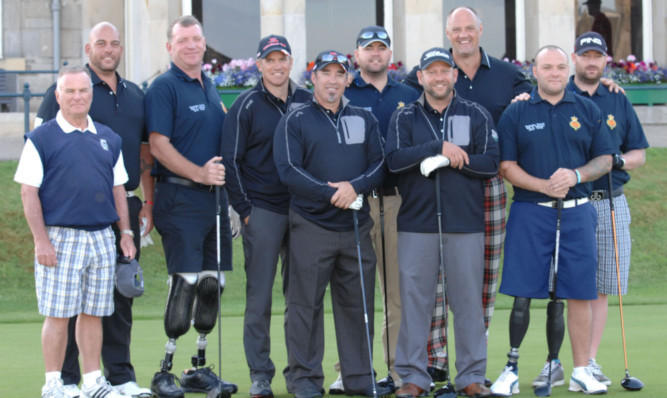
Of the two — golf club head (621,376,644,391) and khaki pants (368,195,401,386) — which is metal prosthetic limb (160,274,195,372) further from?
golf club head (621,376,644,391)

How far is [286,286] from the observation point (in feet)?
23.2

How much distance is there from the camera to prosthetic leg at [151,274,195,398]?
6.71m

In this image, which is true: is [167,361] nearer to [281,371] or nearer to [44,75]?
[281,371]

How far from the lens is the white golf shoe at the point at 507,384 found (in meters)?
6.49

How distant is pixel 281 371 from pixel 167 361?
1.10 m

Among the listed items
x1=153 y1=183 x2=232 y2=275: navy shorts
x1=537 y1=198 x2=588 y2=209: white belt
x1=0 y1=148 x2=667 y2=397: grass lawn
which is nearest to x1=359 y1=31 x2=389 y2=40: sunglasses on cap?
x1=153 y1=183 x2=232 y2=275: navy shorts

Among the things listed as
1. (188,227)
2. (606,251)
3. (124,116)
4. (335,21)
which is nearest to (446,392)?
(606,251)

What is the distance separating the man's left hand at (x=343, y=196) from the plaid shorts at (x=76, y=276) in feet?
4.59

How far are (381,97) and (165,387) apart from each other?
2.41 meters

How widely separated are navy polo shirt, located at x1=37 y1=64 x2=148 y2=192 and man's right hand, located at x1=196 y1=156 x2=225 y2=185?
0.51 meters

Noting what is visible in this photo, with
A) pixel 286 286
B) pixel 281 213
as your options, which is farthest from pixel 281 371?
pixel 281 213

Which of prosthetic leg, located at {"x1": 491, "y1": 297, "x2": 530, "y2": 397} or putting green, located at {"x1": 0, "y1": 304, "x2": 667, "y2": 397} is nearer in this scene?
prosthetic leg, located at {"x1": 491, "y1": 297, "x2": 530, "y2": 397}

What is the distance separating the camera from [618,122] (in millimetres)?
7387

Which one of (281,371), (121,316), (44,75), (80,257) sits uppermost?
(44,75)
